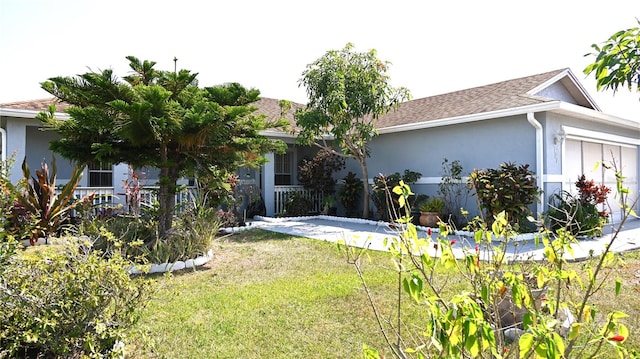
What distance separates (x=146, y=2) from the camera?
6598 mm

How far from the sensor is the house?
9977 mm

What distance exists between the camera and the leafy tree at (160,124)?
5.66 m

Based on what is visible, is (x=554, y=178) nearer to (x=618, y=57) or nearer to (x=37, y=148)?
(x=618, y=57)

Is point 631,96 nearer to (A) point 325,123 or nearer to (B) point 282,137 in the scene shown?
(A) point 325,123

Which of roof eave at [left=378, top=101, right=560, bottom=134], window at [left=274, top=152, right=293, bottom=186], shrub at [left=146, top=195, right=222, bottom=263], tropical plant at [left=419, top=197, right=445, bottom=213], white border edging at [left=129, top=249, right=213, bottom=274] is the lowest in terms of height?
Result: white border edging at [left=129, top=249, right=213, bottom=274]

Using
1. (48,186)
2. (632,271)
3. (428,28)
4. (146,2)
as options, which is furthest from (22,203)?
(632,271)

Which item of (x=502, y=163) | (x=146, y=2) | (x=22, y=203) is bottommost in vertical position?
(x=22, y=203)

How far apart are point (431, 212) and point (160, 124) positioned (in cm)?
834

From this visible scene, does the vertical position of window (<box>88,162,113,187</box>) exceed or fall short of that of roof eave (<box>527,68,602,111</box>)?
it falls short

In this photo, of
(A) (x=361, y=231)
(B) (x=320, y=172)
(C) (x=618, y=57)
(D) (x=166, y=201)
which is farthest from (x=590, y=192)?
(D) (x=166, y=201)

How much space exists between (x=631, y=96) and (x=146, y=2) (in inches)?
277

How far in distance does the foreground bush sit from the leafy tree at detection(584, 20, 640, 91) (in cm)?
383

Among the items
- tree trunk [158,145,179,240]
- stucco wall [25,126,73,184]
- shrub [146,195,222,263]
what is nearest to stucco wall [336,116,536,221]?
shrub [146,195,222,263]

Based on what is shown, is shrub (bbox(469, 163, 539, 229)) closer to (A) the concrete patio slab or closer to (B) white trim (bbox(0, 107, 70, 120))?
(A) the concrete patio slab
